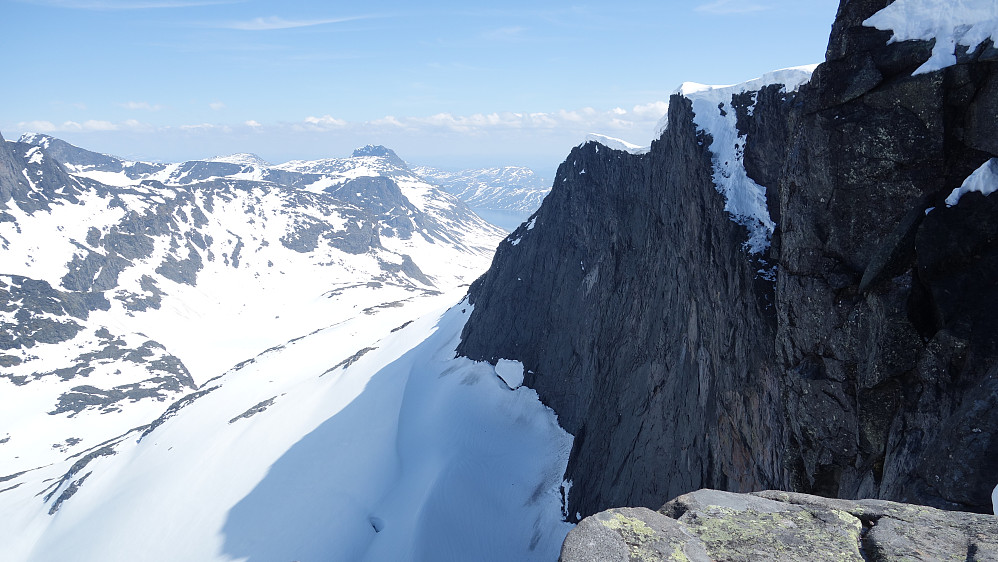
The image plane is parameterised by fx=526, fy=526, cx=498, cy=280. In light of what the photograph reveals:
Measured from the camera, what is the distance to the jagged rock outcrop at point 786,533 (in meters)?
6.73

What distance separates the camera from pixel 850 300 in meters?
13.5

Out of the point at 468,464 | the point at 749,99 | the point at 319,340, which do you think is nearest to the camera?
the point at 749,99

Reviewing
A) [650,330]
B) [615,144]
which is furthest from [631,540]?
[615,144]

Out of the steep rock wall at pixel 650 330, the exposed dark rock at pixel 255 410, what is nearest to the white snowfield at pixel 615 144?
the steep rock wall at pixel 650 330

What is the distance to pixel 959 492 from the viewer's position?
9164 mm

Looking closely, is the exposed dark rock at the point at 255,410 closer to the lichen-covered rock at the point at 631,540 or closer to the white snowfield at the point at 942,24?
the lichen-covered rock at the point at 631,540

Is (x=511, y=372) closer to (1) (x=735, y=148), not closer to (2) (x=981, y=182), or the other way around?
(1) (x=735, y=148)

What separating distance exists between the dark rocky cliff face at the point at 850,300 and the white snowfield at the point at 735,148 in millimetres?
436

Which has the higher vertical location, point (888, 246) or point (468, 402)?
point (888, 246)

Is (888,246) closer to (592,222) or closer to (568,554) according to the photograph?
(568,554)

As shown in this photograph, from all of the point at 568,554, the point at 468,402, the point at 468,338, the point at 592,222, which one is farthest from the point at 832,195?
the point at 468,338

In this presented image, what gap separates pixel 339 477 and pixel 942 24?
57855 mm

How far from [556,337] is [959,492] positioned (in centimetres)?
4562

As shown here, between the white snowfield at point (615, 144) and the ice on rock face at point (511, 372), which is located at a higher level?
the white snowfield at point (615, 144)
